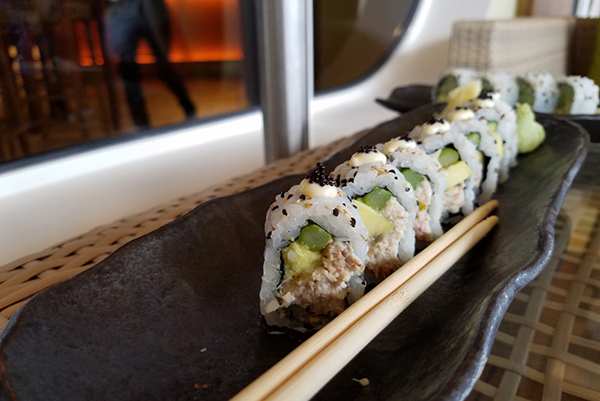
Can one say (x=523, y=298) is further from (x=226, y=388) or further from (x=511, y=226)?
(x=226, y=388)

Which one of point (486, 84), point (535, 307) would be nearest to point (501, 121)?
point (486, 84)

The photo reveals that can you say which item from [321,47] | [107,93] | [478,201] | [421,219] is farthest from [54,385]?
[321,47]

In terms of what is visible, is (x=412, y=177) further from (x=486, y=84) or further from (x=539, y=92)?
(x=539, y=92)

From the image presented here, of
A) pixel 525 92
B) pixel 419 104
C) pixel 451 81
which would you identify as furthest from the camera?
pixel 419 104

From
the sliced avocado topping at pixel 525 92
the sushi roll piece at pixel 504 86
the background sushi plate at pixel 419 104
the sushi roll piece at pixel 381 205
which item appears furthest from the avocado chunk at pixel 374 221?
the sliced avocado topping at pixel 525 92

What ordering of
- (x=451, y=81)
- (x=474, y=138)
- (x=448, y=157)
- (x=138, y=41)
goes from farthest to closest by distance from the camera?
1. (x=138, y=41)
2. (x=451, y=81)
3. (x=474, y=138)
4. (x=448, y=157)

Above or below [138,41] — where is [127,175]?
below

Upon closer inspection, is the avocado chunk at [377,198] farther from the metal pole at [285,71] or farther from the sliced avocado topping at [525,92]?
the sliced avocado topping at [525,92]

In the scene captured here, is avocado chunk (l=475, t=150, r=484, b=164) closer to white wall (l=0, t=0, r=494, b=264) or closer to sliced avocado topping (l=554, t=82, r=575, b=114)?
sliced avocado topping (l=554, t=82, r=575, b=114)
